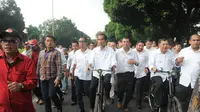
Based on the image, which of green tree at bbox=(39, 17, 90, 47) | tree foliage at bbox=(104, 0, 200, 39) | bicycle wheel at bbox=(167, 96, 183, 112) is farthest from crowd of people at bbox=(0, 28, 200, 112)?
green tree at bbox=(39, 17, 90, 47)

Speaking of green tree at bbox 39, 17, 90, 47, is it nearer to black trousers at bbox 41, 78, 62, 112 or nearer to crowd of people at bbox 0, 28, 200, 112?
crowd of people at bbox 0, 28, 200, 112

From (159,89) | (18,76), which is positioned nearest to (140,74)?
(159,89)

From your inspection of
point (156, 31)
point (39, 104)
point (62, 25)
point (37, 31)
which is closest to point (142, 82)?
point (39, 104)

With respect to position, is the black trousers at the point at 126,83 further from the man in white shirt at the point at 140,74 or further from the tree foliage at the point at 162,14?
the tree foliage at the point at 162,14

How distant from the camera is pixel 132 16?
20.2 metres

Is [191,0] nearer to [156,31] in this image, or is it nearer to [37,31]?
[156,31]

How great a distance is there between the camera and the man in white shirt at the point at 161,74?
542 centimetres

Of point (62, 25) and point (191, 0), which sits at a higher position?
point (62, 25)

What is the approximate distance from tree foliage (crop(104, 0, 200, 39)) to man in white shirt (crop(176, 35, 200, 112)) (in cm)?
1328

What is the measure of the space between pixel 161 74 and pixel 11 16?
57482mm

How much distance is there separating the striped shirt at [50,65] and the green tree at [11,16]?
52.5 m

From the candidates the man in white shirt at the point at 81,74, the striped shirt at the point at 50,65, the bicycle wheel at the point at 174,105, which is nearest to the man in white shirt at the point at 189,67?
the bicycle wheel at the point at 174,105

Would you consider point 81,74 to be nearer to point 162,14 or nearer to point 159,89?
point 159,89

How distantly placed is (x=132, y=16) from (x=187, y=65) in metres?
15.8
